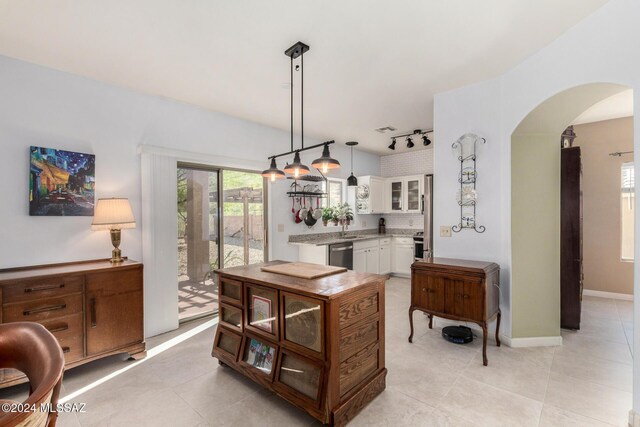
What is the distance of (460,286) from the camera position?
9.34 feet

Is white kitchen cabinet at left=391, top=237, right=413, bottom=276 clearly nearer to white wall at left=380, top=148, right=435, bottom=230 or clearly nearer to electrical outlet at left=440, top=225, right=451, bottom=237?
white wall at left=380, top=148, right=435, bottom=230

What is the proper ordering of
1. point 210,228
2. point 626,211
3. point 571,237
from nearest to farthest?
point 571,237, point 210,228, point 626,211

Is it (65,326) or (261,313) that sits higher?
(261,313)

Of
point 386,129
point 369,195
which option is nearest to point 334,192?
point 369,195

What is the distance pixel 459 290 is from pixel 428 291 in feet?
1.02

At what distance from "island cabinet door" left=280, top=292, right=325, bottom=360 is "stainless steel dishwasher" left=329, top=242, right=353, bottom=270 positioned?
9.15 ft

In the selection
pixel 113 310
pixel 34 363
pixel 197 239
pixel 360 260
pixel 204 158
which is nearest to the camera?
pixel 34 363

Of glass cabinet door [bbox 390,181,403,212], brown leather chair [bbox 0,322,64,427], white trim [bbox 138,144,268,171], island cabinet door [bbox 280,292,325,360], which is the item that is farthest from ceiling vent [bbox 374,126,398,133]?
brown leather chair [bbox 0,322,64,427]

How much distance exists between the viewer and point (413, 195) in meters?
6.34

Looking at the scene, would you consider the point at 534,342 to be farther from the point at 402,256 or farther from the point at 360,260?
the point at 402,256

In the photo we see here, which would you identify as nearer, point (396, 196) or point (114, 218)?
point (114, 218)

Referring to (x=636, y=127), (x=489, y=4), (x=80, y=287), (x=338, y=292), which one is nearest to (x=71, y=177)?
(x=80, y=287)

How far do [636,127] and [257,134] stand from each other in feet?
13.2

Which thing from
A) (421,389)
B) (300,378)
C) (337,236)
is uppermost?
(337,236)
